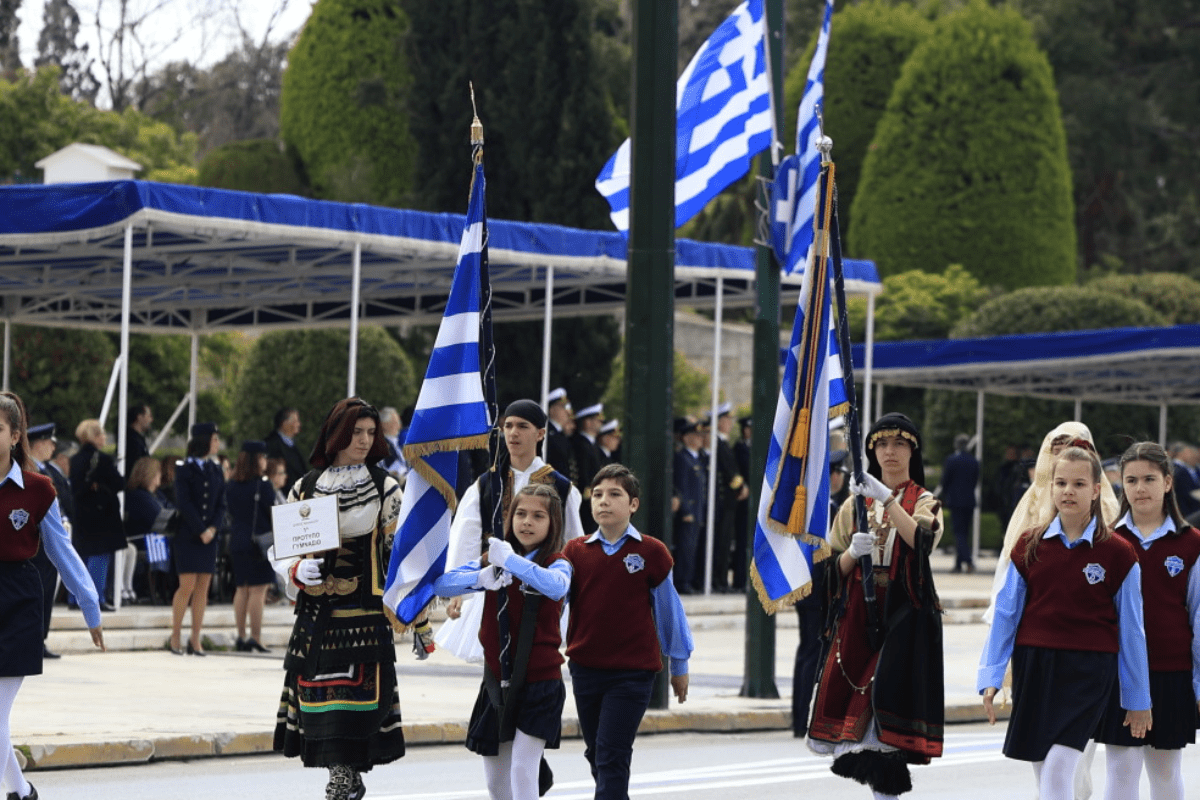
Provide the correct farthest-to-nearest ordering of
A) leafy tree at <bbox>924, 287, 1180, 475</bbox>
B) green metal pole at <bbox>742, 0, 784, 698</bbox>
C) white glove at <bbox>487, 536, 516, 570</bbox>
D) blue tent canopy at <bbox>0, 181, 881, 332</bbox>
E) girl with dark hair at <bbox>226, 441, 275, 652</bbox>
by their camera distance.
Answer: leafy tree at <bbox>924, 287, 1180, 475</bbox> < blue tent canopy at <bbox>0, 181, 881, 332</bbox> < girl with dark hair at <bbox>226, 441, 275, 652</bbox> < green metal pole at <bbox>742, 0, 784, 698</bbox> < white glove at <bbox>487, 536, 516, 570</bbox>

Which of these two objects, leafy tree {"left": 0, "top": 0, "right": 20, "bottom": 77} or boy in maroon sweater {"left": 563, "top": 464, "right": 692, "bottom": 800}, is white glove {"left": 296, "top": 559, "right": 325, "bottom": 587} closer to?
boy in maroon sweater {"left": 563, "top": 464, "right": 692, "bottom": 800}

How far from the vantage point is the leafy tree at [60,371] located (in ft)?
99.3

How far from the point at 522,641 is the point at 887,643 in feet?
4.71

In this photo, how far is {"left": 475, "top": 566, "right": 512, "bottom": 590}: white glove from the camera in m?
7.42

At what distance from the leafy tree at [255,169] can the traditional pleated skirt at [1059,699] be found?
36368 mm

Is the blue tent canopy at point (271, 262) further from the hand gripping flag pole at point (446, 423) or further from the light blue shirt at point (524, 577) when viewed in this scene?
the light blue shirt at point (524, 577)

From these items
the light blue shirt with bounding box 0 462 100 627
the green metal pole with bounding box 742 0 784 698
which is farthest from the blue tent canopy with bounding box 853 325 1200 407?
the light blue shirt with bounding box 0 462 100 627

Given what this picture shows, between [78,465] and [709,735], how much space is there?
6567 mm

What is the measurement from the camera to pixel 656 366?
12656 millimetres

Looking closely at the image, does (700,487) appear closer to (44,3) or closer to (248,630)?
(248,630)

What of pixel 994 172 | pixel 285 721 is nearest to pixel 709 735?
pixel 285 721

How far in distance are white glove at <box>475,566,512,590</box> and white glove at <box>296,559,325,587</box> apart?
2.76 feet

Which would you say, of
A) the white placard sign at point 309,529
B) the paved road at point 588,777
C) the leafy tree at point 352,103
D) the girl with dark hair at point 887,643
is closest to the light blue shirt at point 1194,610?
the girl with dark hair at point 887,643

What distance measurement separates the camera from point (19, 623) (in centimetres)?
792
